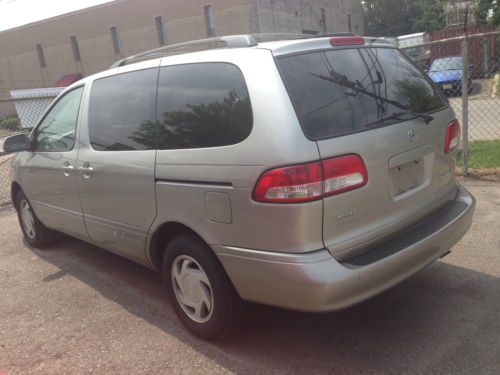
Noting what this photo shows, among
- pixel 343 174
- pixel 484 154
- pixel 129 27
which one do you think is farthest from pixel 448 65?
pixel 129 27

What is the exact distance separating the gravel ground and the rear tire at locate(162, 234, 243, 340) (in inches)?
5.7

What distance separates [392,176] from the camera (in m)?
2.79

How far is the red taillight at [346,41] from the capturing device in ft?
9.66

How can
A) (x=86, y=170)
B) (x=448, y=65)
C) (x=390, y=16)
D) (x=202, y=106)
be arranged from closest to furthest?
(x=202, y=106), (x=86, y=170), (x=448, y=65), (x=390, y=16)

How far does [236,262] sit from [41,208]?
2922mm

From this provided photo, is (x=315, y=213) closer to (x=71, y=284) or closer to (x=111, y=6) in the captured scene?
(x=71, y=284)

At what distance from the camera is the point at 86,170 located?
3.84m

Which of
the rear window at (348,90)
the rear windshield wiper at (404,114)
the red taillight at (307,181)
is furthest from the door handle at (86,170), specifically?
the rear windshield wiper at (404,114)

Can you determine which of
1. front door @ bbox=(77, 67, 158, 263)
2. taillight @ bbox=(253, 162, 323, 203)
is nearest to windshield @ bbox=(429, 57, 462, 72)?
front door @ bbox=(77, 67, 158, 263)

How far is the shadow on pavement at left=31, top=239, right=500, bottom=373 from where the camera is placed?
9.25 feet

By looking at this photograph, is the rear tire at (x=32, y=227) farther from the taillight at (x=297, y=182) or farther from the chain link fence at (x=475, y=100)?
the chain link fence at (x=475, y=100)

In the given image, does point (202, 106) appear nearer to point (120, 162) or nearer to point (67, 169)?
point (120, 162)

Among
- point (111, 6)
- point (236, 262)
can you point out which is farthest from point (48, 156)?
point (111, 6)

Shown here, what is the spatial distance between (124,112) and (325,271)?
1974mm
